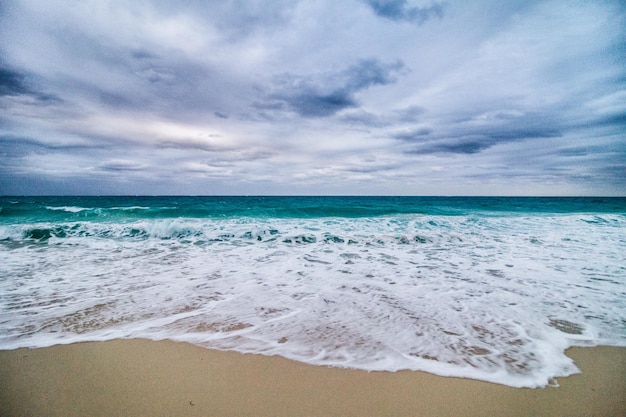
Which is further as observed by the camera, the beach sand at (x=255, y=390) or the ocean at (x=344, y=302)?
the ocean at (x=344, y=302)

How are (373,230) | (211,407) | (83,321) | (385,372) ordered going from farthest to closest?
(373,230) < (83,321) < (385,372) < (211,407)

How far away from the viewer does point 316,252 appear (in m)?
8.56

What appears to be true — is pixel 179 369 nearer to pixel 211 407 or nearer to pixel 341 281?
pixel 211 407

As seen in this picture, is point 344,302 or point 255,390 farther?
point 344,302

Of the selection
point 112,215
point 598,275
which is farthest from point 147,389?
point 112,215

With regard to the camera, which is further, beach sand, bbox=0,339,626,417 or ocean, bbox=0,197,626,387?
ocean, bbox=0,197,626,387

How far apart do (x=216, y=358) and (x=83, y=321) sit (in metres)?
2.25

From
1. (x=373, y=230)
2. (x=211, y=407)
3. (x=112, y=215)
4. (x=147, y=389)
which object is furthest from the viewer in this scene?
(x=112, y=215)

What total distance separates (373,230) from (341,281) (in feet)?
26.3

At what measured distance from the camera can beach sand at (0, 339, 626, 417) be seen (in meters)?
2.11

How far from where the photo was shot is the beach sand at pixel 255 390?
2107mm

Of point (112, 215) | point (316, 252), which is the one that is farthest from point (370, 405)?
point (112, 215)

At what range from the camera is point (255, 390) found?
231 cm

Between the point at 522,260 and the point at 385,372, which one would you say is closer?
the point at 385,372
